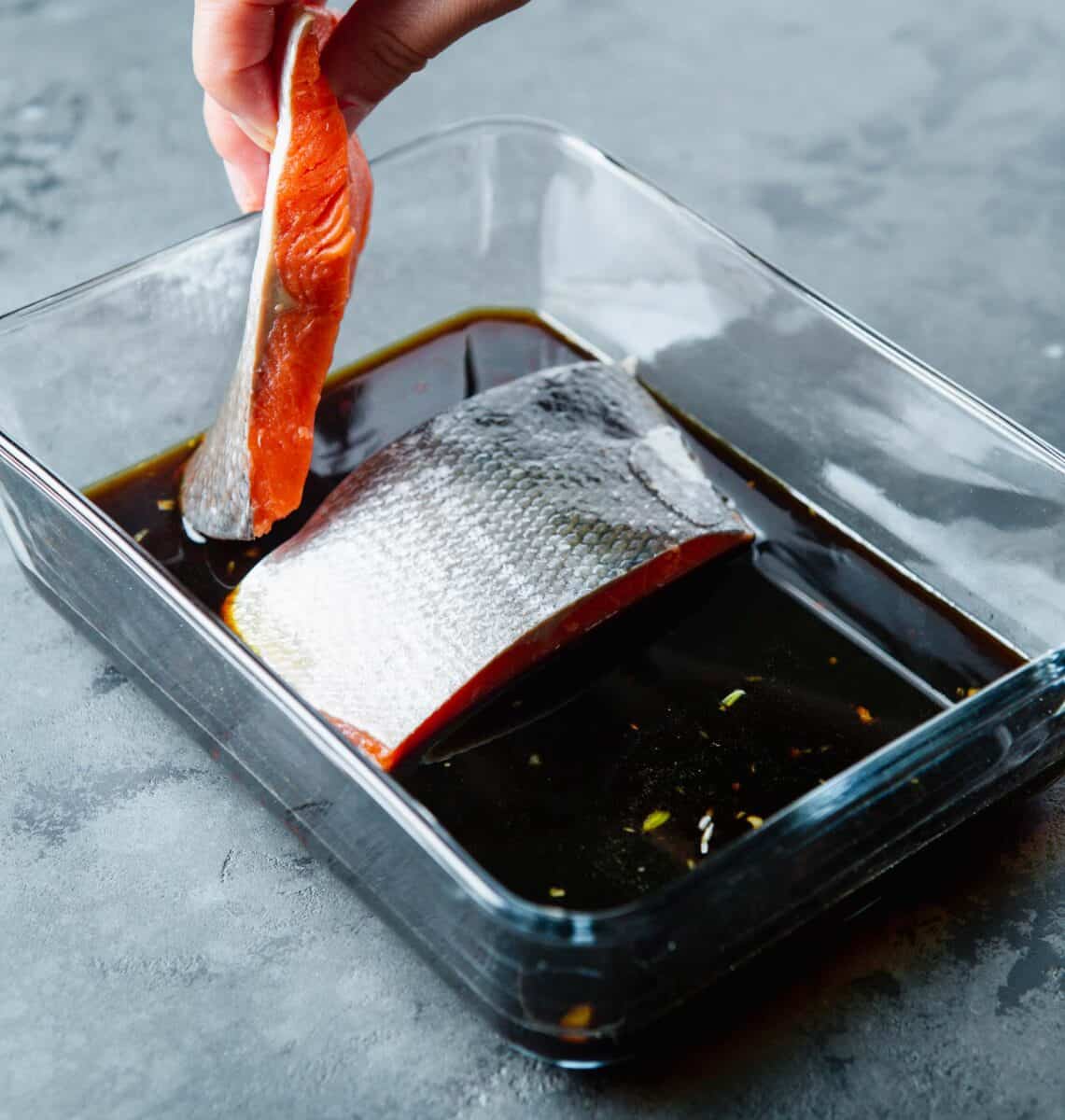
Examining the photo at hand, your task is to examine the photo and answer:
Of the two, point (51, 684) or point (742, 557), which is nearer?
point (51, 684)

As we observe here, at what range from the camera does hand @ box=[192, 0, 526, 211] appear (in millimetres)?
1890

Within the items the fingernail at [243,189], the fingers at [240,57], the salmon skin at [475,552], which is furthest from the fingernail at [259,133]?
the salmon skin at [475,552]

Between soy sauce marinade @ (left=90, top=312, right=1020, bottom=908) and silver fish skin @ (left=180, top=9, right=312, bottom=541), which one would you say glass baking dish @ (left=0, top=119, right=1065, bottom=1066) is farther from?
silver fish skin @ (left=180, top=9, right=312, bottom=541)

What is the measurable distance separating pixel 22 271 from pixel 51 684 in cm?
92

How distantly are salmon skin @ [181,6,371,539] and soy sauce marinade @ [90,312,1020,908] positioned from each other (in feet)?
0.33

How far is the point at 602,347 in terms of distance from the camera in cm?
257

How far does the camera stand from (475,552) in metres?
2.05

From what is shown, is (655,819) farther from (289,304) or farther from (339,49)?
(339,49)

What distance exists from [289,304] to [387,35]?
341 millimetres

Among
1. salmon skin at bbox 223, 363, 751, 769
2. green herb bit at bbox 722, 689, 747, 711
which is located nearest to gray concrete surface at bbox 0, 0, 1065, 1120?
salmon skin at bbox 223, 363, 751, 769

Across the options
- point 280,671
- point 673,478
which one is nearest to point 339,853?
point 280,671

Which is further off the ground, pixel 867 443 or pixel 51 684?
pixel 867 443

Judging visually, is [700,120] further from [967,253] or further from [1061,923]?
[1061,923]

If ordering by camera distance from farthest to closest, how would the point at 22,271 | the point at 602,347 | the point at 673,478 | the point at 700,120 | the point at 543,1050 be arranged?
the point at 700,120
the point at 22,271
the point at 602,347
the point at 673,478
the point at 543,1050
